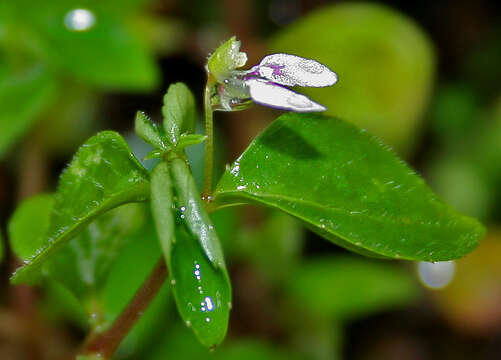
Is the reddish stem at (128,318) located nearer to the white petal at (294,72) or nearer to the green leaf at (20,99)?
the white petal at (294,72)

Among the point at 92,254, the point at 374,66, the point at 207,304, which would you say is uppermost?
the point at 207,304

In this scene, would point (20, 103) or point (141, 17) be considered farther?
point (141, 17)

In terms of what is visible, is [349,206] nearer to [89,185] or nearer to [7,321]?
[89,185]

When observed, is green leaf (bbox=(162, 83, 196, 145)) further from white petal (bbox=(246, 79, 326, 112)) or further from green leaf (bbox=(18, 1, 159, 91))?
green leaf (bbox=(18, 1, 159, 91))

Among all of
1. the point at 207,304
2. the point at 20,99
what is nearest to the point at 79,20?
the point at 20,99

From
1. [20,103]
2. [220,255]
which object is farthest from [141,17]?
[220,255]

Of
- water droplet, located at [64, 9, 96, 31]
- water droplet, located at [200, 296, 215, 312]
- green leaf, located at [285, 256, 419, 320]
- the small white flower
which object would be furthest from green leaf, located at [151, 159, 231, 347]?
water droplet, located at [64, 9, 96, 31]

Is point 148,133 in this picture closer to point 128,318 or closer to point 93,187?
point 93,187
